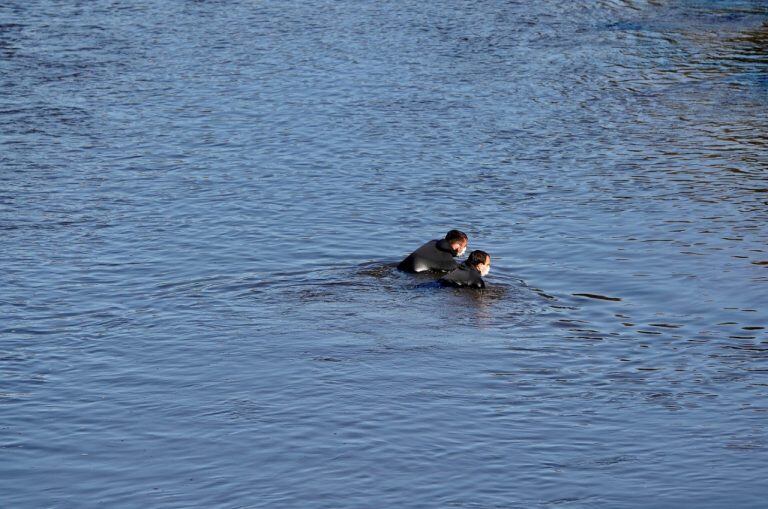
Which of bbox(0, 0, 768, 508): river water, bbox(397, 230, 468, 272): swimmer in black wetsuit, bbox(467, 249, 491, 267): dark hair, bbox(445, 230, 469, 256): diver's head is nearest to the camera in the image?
bbox(0, 0, 768, 508): river water

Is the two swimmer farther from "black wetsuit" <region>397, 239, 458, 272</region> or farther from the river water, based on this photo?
the river water

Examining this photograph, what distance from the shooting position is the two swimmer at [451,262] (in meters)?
18.7

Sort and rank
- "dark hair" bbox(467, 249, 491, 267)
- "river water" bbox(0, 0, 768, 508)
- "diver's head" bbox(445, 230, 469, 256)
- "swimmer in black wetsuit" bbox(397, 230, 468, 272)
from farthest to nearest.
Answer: "diver's head" bbox(445, 230, 469, 256), "swimmer in black wetsuit" bbox(397, 230, 468, 272), "dark hair" bbox(467, 249, 491, 267), "river water" bbox(0, 0, 768, 508)

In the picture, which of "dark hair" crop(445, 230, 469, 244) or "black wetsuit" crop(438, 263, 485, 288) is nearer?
"black wetsuit" crop(438, 263, 485, 288)

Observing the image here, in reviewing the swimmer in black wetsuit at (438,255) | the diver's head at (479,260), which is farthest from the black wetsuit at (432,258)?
the diver's head at (479,260)

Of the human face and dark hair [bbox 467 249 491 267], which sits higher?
dark hair [bbox 467 249 491 267]

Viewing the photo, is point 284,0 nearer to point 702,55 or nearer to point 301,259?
point 702,55

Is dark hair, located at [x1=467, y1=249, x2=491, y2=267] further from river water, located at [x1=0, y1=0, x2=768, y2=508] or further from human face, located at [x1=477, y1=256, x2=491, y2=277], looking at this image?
river water, located at [x1=0, y1=0, x2=768, y2=508]

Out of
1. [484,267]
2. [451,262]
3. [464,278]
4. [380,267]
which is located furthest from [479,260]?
[380,267]

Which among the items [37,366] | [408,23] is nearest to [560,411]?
[37,366]

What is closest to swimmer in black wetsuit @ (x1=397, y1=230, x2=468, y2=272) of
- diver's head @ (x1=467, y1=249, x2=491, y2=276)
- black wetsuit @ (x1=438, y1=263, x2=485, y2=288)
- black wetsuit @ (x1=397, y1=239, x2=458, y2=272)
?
black wetsuit @ (x1=397, y1=239, x2=458, y2=272)

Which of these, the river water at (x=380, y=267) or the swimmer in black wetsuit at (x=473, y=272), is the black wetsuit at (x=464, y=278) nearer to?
the swimmer in black wetsuit at (x=473, y=272)

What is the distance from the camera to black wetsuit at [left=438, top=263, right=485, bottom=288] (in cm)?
1867

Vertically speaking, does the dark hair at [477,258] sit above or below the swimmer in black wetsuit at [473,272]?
above
